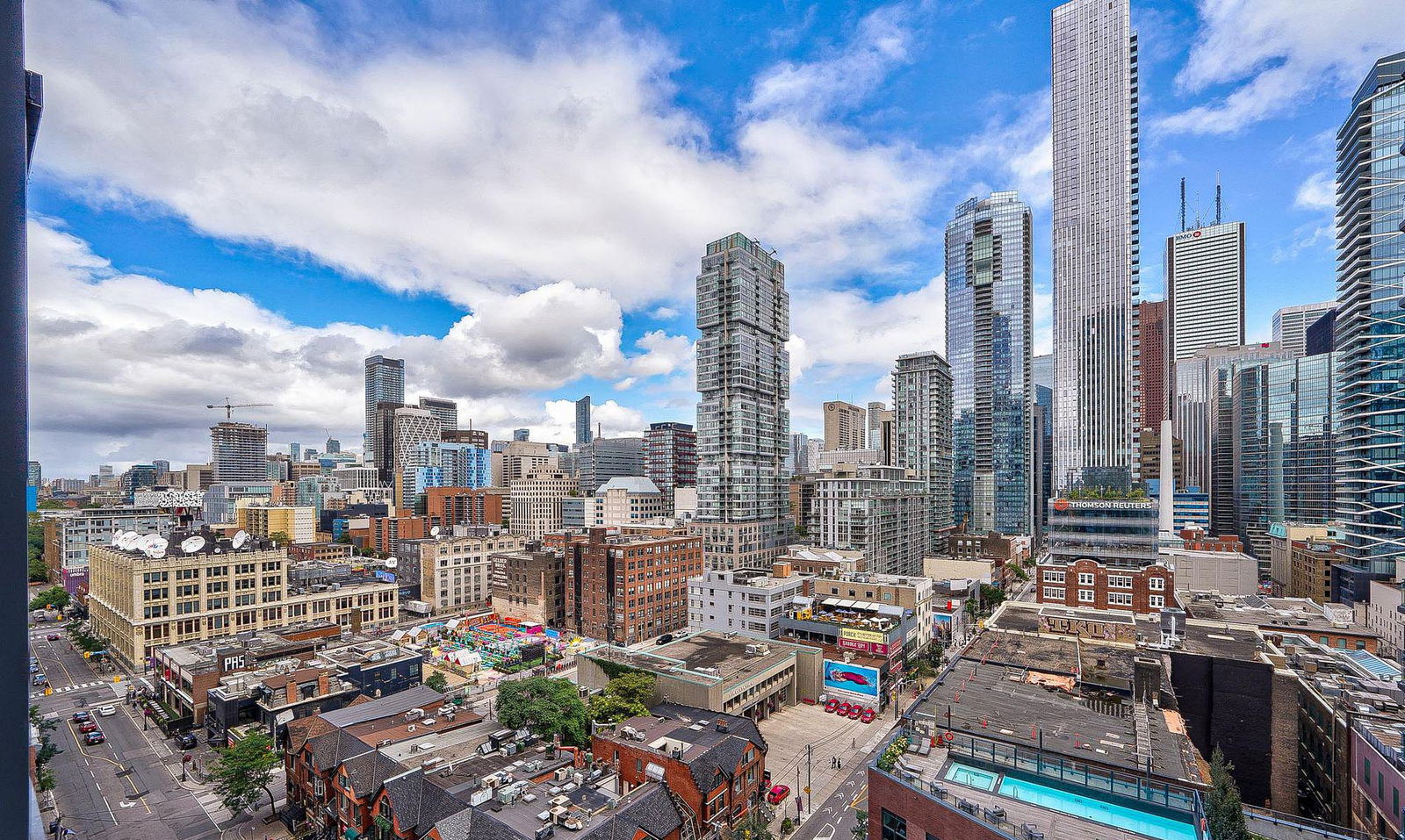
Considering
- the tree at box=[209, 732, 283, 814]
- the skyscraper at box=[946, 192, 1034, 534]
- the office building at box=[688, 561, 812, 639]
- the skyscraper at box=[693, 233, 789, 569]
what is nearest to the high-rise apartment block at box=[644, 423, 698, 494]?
the skyscraper at box=[693, 233, 789, 569]

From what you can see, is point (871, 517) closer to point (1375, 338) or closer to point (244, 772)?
point (1375, 338)

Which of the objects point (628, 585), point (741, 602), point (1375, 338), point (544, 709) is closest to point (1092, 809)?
point (544, 709)

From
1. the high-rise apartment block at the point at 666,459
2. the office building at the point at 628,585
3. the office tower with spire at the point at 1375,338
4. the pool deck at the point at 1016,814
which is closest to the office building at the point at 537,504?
the high-rise apartment block at the point at 666,459

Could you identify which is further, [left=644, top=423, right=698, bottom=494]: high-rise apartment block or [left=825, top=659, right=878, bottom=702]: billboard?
[left=644, top=423, right=698, bottom=494]: high-rise apartment block

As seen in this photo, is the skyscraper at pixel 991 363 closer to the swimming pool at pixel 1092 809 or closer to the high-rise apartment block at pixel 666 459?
the high-rise apartment block at pixel 666 459

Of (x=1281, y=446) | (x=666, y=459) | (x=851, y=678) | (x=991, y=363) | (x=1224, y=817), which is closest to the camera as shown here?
(x=1224, y=817)

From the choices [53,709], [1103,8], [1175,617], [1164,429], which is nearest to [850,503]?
[1175,617]

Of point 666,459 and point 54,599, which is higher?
point 666,459

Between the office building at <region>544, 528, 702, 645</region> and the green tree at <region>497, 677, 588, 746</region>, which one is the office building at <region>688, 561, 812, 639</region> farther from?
the green tree at <region>497, 677, 588, 746</region>
